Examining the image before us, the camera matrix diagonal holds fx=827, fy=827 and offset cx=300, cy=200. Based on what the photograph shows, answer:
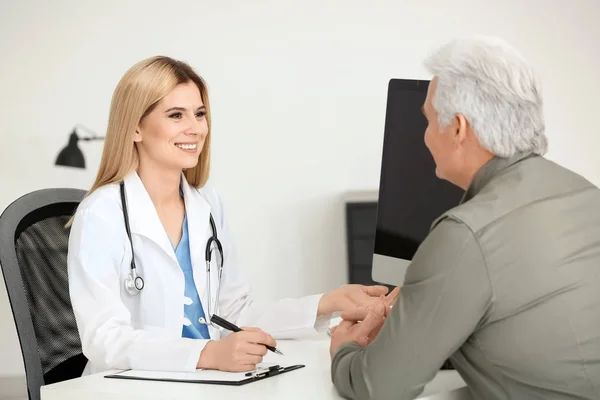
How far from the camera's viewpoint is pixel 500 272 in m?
1.29

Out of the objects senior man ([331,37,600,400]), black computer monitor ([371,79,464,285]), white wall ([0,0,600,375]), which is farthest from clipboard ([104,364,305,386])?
white wall ([0,0,600,375])

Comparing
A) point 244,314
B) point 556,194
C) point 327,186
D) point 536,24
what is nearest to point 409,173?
point 244,314

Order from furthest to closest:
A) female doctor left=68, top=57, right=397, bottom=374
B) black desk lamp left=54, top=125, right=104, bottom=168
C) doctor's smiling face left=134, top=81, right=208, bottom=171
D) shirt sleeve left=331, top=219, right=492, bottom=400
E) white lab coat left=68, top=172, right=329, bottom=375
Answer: black desk lamp left=54, top=125, right=104, bottom=168, doctor's smiling face left=134, top=81, right=208, bottom=171, female doctor left=68, top=57, right=397, bottom=374, white lab coat left=68, top=172, right=329, bottom=375, shirt sleeve left=331, top=219, right=492, bottom=400

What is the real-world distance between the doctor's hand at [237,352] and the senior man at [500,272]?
31 centimetres

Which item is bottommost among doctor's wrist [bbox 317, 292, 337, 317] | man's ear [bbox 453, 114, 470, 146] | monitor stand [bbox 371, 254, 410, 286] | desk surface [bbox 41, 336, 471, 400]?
doctor's wrist [bbox 317, 292, 337, 317]

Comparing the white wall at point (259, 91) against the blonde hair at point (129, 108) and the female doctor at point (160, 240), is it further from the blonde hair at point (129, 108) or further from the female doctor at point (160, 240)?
the blonde hair at point (129, 108)

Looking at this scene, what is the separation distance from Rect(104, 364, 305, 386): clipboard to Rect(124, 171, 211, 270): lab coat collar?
42cm

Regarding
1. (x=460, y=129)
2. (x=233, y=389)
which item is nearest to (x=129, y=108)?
(x=233, y=389)

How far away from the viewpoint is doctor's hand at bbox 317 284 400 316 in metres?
2.05

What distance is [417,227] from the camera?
213 centimetres

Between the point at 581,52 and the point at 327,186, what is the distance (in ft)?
4.34

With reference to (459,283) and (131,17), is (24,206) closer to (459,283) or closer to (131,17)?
(459,283)

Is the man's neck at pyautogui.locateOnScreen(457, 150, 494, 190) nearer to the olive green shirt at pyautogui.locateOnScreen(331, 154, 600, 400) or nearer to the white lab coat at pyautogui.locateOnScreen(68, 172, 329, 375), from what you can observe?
the olive green shirt at pyautogui.locateOnScreen(331, 154, 600, 400)

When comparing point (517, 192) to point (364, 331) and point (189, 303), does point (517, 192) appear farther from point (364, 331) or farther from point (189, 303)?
point (189, 303)
